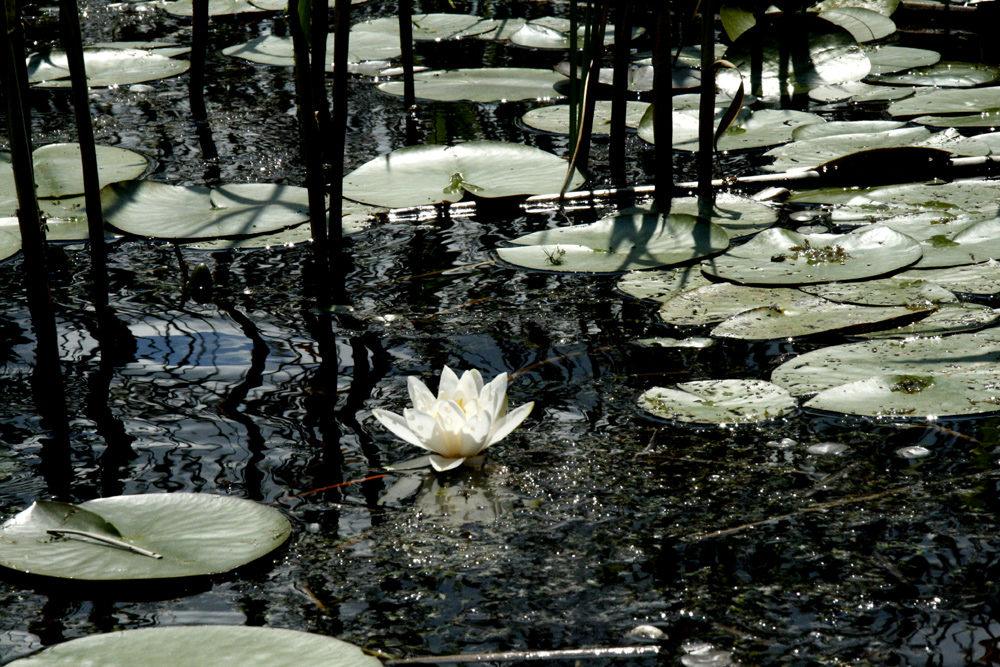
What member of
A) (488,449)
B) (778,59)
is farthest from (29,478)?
(778,59)

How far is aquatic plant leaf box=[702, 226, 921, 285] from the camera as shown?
2295mm

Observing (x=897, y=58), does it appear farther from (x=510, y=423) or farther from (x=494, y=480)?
(x=494, y=480)

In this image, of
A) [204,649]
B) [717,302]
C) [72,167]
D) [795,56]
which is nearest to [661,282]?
[717,302]

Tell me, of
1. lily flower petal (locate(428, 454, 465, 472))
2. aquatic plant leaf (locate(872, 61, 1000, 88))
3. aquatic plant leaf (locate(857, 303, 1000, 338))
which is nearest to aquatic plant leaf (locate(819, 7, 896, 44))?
aquatic plant leaf (locate(872, 61, 1000, 88))

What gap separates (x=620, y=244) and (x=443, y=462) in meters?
1.12

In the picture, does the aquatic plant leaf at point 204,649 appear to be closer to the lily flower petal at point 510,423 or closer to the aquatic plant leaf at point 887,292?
the lily flower petal at point 510,423

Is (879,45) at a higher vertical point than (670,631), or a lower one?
higher

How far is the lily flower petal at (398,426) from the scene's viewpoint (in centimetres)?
165

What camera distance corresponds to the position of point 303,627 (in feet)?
4.08

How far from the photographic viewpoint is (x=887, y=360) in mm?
1882

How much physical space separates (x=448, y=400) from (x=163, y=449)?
51cm

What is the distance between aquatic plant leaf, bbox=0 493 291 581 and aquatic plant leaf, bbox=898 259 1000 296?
1.61 m

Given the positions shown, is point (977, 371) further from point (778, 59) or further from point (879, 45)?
point (879, 45)

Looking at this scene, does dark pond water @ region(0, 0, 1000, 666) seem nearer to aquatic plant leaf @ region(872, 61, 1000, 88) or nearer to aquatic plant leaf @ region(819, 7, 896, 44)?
aquatic plant leaf @ region(872, 61, 1000, 88)
